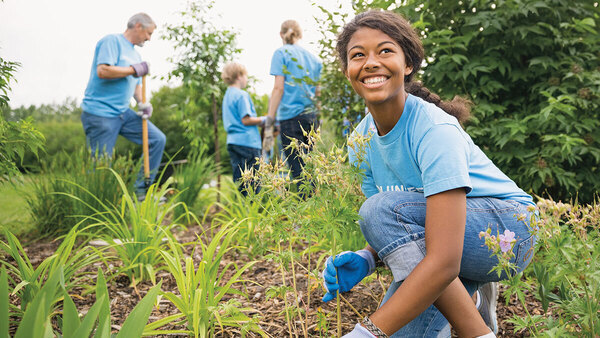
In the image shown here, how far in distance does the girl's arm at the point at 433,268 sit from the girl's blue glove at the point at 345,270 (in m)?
0.35

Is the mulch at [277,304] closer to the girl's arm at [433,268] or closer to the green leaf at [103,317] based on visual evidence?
the girl's arm at [433,268]

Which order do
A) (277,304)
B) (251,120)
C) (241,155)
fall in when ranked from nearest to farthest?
(277,304), (251,120), (241,155)

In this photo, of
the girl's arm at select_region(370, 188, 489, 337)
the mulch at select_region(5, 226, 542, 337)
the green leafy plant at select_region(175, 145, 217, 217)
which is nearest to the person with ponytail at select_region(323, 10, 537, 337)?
the girl's arm at select_region(370, 188, 489, 337)

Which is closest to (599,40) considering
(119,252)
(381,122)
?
(381,122)

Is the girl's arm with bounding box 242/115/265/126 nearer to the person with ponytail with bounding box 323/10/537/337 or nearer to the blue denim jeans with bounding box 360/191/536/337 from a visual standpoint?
the person with ponytail with bounding box 323/10/537/337

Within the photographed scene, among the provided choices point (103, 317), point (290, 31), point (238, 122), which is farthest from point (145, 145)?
point (103, 317)

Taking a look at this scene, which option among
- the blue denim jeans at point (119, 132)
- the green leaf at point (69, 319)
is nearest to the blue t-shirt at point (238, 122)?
the blue denim jeans at point (119, 132)

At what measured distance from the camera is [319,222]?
152 centimetres

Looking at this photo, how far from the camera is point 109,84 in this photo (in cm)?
458

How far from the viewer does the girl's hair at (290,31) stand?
4.53 m

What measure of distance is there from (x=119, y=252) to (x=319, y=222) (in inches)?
59.4

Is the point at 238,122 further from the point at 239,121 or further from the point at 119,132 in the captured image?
the point at 119,132

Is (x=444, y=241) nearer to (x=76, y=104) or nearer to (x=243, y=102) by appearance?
(x=243, y=102)

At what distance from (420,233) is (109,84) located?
3.89 m
